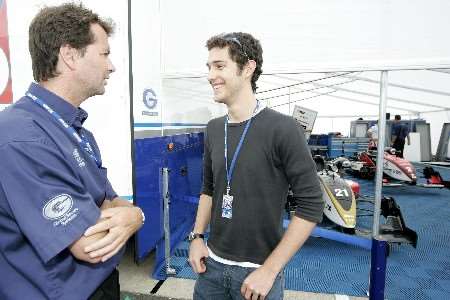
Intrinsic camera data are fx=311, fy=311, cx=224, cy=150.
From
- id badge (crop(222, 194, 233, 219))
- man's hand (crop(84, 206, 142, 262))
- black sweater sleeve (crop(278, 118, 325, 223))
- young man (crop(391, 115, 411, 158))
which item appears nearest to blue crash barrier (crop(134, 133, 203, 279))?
id badge (crop(222, 194, 233, 219))

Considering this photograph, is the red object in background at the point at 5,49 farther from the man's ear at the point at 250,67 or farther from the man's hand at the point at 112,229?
the man's ear at the point at 250,67

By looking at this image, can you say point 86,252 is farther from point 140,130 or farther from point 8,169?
point 140,130

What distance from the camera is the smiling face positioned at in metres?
1.61

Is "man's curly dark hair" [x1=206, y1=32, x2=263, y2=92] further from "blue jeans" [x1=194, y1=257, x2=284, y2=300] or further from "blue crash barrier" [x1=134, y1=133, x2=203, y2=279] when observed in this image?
"blue crash barrier" [x1=134, y1=133, x2=203, y2=279]

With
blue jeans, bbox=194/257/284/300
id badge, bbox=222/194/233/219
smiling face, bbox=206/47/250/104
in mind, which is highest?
smiling face, bbox=206/47/250/104

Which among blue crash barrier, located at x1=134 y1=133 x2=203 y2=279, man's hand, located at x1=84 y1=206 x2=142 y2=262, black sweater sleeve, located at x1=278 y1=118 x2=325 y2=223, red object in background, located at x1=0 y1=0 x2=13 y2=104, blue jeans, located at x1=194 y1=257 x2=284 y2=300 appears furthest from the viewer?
blue crash barrier, located at x1=134 y1=133 x2=203 y2=279

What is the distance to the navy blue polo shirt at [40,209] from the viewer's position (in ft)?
3.12

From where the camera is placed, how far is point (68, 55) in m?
1.29

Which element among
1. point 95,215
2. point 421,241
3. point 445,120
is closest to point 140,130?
point 95,215

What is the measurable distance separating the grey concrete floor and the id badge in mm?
1978

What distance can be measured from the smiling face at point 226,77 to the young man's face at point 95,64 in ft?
1.75

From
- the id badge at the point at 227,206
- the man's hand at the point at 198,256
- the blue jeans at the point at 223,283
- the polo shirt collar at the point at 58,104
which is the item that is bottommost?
the blue jeans at the point at 223,283

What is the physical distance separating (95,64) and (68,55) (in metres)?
0.11

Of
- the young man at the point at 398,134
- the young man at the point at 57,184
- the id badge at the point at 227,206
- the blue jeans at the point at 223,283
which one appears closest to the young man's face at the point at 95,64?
the young man at the point at 57,184
